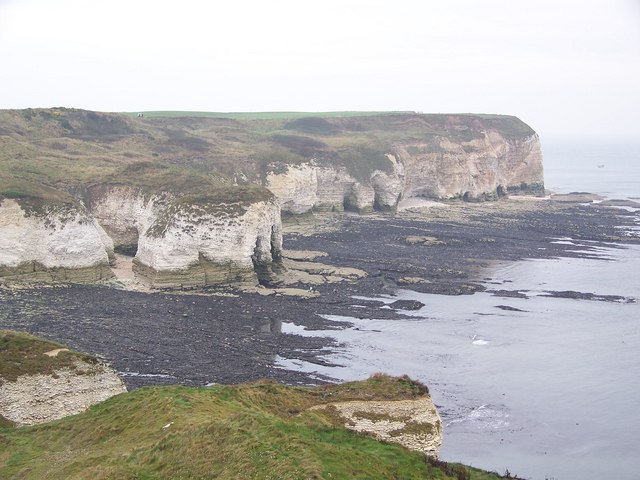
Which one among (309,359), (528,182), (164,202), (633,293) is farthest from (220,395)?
(528,182)

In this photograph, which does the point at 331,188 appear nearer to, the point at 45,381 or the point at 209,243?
the point at 209,243

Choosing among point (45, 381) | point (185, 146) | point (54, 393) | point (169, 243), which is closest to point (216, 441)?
point (54, 393)

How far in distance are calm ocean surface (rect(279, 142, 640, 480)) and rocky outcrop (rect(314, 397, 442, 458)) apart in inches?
276

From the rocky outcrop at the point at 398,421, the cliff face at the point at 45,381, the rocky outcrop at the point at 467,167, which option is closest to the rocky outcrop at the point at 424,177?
the rocky outcrop at the point at 467,167

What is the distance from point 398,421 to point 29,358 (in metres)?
13.3

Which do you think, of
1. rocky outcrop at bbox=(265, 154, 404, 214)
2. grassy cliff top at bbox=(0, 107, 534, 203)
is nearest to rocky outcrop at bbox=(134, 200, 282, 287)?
grassy cliff top at bbox=(0, 107, 534, 203)

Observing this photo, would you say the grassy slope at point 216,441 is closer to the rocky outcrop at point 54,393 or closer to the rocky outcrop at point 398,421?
the rocky outcrop at point 398,421

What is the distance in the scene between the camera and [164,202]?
6397cm

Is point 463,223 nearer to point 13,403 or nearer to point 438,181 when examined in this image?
point 438,181

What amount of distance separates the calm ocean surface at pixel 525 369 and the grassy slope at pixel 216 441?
989 centimetres

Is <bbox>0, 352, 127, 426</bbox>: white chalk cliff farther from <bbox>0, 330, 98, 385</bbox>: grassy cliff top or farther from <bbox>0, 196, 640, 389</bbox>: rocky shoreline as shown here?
<bbox>0, 196, 640, 389</bbox>: rocky shoreline

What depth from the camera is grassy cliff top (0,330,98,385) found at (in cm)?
2858

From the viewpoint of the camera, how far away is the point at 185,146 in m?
98.1

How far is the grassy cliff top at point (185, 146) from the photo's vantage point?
69.6m
